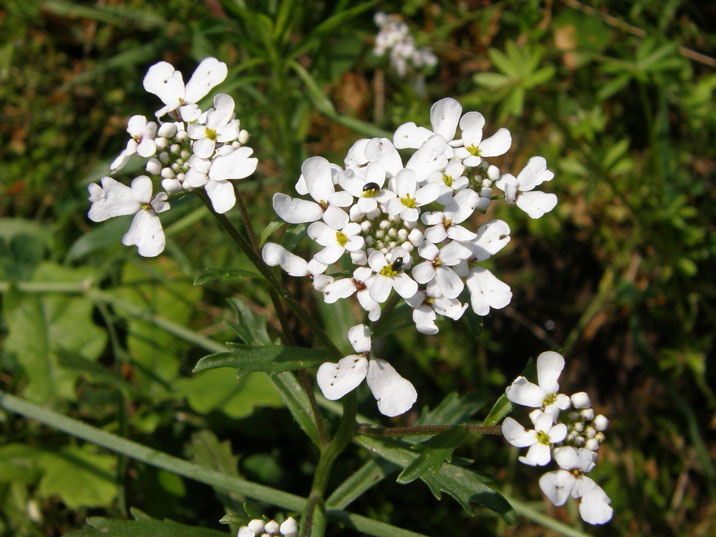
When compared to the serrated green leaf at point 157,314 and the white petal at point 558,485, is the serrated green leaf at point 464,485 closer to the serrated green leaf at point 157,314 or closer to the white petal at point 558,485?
the white petal at point 558,485

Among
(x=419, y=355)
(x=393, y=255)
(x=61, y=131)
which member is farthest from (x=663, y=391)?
(x=61, y=131)

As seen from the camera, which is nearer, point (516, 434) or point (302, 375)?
point (516, 434)

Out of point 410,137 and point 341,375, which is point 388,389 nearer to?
point 341,375

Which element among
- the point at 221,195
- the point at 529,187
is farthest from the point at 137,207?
the point at 529,187

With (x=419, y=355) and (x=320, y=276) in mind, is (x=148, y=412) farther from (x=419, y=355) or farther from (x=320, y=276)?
(x=320, y=276)

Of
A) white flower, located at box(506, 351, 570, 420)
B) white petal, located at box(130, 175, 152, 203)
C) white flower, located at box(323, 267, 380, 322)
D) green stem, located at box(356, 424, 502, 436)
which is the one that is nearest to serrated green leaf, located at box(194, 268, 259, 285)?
white flower, located at box(323, 267, 380, 322)

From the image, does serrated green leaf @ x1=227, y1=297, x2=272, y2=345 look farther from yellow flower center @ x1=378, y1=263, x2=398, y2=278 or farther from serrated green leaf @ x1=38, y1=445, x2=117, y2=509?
serrated green leaf @ x1=38, y1=445, x2=117, y2=509
